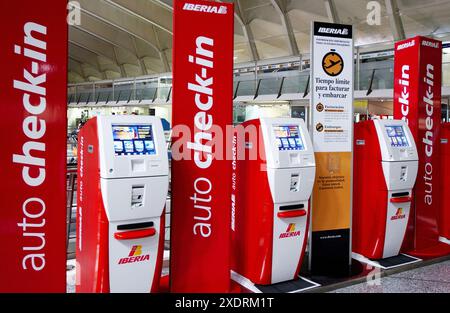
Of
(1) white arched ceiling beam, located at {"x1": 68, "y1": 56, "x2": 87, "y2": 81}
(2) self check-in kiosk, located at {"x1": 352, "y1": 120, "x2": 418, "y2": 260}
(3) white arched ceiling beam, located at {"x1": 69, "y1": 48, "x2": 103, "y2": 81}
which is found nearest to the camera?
(2) self check-in kiosk, located at {"x1": 352, "y1": 120, "x2": 418, "y2": 260}

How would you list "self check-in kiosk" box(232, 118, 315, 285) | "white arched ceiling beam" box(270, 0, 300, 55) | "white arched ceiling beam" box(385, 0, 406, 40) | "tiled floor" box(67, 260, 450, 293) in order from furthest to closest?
"white arched ceiling beam" box(270, 0, 300, 55) < "white arched ceiling beam" box(385, 0, 406, 40) < "tiled floor" box(67, 260, 450, 293) < "self check-in kiosk" box(232, 118, 315, 285)

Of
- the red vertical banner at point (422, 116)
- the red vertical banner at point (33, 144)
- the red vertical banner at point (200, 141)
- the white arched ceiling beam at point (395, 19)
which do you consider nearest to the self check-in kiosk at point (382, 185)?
the red vertical banner at point (422, 116)

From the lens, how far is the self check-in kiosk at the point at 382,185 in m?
3.98

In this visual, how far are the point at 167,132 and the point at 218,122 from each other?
8.77ft

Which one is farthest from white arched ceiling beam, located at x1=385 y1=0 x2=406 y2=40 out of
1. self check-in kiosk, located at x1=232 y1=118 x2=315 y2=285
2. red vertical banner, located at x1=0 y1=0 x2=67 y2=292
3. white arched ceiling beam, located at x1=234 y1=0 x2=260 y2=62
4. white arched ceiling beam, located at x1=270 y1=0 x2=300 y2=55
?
red vertical banner, located at x1=0 y1=0 x2=67 y2=292

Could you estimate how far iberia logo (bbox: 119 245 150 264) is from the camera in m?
2.54

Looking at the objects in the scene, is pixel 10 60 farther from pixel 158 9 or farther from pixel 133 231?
pixel 158 9

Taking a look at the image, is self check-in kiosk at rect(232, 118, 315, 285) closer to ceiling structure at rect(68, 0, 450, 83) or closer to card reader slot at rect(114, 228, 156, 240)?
card reader slot at rect(114, 228, 156, 240)

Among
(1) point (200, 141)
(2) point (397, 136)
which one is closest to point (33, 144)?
(1) point (200, 141)

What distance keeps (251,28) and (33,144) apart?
1676 centimetres

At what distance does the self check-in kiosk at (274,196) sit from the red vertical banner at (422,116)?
1740 millimetres

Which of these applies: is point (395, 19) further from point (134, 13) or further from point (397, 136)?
point (134, 13)
